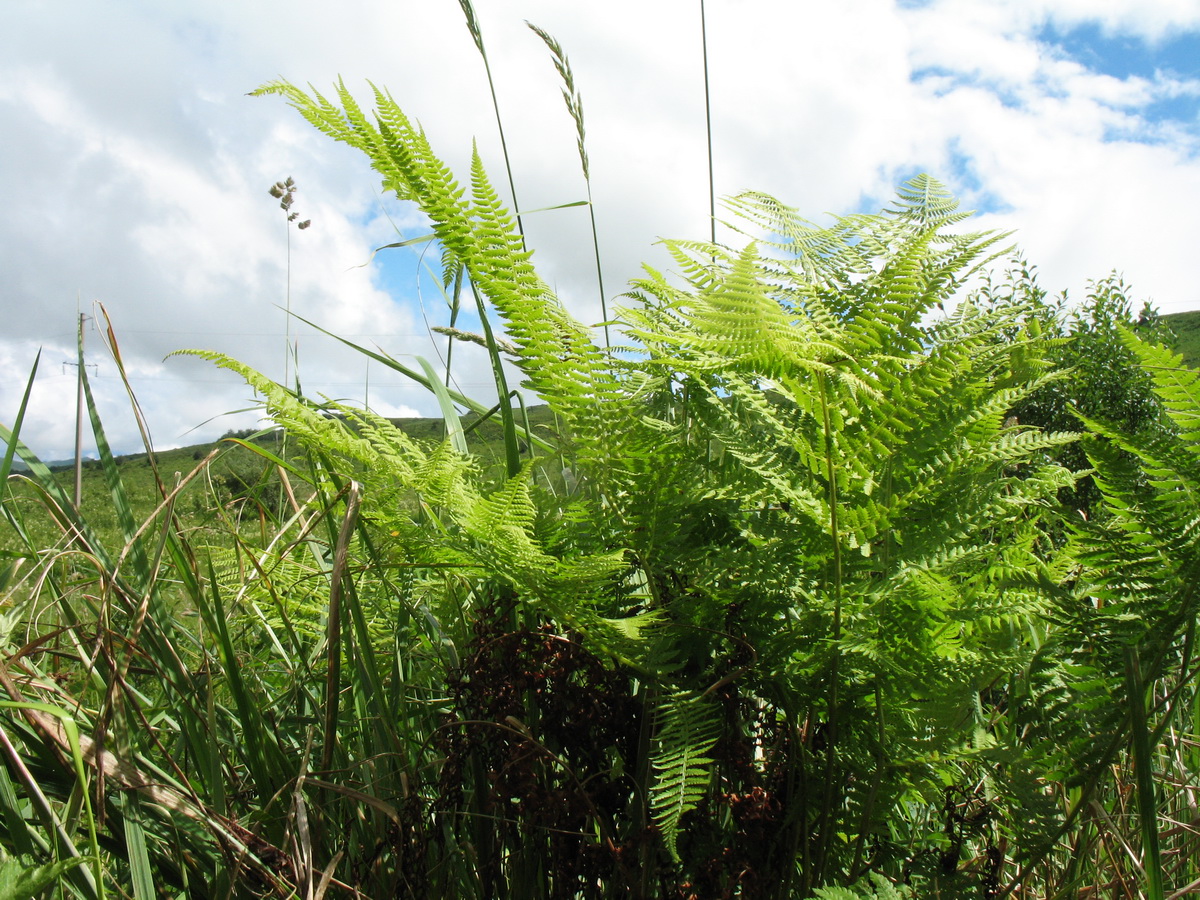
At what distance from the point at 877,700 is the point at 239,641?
125cm

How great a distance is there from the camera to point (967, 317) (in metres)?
0.94

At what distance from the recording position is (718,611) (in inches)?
29.3

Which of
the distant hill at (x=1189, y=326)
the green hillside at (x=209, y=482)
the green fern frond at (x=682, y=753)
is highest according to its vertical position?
the distant hill at (x=1189, y=326)

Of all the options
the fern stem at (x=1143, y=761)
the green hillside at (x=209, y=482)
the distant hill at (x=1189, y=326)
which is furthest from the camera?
the distant hill at (x=1189, y=326)

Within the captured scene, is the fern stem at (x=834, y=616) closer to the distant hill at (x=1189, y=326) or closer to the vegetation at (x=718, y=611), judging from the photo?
the vegetation at (x=718, y=611)

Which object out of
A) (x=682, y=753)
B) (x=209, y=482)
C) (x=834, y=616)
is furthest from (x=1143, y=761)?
(x=209, y=482)

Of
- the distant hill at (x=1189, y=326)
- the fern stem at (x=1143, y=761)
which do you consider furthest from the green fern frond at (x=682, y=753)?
the distant hill at (x=1189, y=326)

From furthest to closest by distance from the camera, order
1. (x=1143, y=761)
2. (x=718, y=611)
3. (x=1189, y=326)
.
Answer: (x=1189, y=326) → (x=718, y=611) → (x=1143, y=761)

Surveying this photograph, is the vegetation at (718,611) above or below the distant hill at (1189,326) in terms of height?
below

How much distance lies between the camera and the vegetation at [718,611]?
0.66m

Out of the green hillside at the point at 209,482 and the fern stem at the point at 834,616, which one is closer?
the fern stem at the point at 834,616

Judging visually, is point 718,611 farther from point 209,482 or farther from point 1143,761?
point 209,482

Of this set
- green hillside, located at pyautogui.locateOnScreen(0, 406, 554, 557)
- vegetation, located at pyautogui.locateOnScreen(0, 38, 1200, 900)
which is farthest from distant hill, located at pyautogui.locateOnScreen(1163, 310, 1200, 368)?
vegetation, located at pyautogui.locateOnScreen(0, 38, 1200, 900)

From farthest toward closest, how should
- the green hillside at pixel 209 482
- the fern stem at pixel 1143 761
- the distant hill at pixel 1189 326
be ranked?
1. the distant hill at pixel 1189 326
2. the green hillside at pixel 209 482
3. the fern stem at pixel 1143 761
